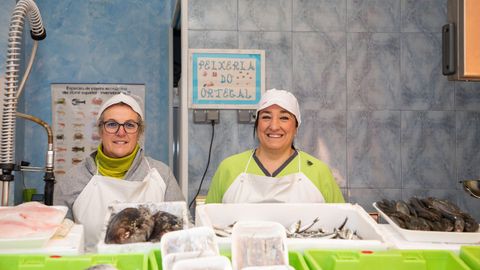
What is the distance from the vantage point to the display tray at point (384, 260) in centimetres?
138

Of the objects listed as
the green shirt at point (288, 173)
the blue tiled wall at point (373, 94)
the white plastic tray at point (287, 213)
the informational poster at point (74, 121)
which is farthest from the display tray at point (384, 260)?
the informational poster at point (74, 121)

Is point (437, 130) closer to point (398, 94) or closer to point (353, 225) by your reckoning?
point (398, 94)

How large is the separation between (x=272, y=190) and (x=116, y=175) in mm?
779

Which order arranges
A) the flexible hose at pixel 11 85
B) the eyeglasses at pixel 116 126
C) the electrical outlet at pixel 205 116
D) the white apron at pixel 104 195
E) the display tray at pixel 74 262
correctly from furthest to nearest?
the electrical outlet at pixel 205 116 → the eyeglasses at pixel 116 126 → the white apron at pixel 104 195 → the flexible hose at pixel 11 85 → the display tray at pixel 74 262

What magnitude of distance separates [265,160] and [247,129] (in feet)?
3.03

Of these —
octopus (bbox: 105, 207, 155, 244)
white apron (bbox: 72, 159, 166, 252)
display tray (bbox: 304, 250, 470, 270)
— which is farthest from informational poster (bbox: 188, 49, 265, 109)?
display tray (bbox: 304, 250, 470, 270)

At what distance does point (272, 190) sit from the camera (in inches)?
98.5

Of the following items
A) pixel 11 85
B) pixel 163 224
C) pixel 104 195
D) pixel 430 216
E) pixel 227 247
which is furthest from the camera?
pixel 104 195

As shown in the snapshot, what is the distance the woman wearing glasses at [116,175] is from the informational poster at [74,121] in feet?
8.22

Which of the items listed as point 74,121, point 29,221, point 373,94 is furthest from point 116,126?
point 74,121

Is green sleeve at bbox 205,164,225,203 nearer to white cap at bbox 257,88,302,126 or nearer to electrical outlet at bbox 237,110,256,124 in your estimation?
white cap at bbox 257,88,302,126

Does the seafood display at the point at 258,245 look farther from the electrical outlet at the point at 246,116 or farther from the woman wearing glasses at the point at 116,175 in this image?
the electrical outlet at the point at 246,116

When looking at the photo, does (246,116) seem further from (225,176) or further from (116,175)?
(116,175)

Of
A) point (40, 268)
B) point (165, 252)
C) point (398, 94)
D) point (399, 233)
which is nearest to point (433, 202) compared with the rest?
point (399, 233)
